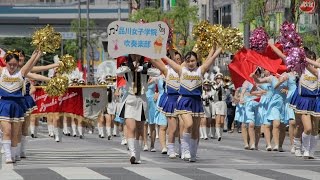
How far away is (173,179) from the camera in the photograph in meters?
15.9

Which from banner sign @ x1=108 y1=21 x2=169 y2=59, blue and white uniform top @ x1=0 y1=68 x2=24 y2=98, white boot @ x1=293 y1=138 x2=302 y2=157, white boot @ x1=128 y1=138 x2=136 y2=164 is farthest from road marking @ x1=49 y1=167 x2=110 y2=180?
white boot @ x1=293 y1=138 x2=302 y2=157

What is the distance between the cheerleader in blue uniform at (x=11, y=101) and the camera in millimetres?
19500

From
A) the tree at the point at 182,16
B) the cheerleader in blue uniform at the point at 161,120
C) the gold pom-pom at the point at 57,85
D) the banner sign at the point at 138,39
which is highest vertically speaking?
the tree at the point at 182,16

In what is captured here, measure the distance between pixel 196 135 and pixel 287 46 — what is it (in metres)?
2.56

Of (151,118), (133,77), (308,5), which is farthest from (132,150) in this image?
(308,5)

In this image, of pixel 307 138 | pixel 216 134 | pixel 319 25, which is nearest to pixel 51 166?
pixel 307 138

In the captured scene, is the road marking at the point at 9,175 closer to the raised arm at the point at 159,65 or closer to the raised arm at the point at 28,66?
the raised arm at the point at 28,66

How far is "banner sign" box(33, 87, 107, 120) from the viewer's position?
34.8 meters

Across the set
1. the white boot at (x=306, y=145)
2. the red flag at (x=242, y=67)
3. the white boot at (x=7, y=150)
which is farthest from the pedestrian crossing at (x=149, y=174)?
the red flag at (x=242, y=67)

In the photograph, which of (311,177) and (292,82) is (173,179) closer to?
(311,177)

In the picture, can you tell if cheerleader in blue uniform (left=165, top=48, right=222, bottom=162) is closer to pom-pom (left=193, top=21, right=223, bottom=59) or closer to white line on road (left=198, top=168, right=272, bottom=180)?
pom-pom (left=193, top=21, right=223, bottom=59)

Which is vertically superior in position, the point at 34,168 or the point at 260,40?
the point at 260,40

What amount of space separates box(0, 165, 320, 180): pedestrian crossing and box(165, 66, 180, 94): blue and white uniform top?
144 inches

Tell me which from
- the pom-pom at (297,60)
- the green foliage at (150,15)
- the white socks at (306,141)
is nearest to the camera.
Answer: the pom-pom at (297,60)
